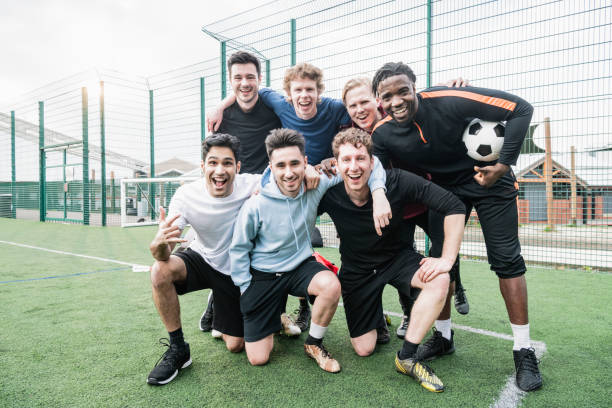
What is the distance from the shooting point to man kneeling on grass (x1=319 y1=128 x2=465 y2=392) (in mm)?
2141

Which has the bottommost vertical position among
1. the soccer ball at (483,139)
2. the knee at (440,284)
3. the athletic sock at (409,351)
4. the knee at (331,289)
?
the athletic sock at (409,351)

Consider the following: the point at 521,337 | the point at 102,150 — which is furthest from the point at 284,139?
the point at 102,150

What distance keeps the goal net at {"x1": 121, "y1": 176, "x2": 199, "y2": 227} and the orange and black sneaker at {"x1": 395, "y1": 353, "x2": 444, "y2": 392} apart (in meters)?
9.49

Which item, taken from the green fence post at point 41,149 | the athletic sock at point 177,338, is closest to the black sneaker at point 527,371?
the athletic sock at point 177,338

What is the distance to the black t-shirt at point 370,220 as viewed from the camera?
233 cm

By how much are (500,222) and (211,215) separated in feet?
5.93

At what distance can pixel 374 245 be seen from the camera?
8.02 feet

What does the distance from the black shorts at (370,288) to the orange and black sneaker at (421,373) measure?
398mm

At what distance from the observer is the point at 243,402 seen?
1.78 meters

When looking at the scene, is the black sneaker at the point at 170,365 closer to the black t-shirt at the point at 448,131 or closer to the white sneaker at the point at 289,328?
the white sneaker at the point at 289,328

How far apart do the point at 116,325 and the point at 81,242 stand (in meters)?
5.76

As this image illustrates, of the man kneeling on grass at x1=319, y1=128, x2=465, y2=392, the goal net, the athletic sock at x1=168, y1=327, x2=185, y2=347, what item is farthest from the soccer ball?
the goal net

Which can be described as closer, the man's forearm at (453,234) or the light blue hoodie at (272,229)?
the man's forearm at (453,234)

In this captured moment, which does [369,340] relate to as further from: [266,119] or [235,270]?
[266,119]
